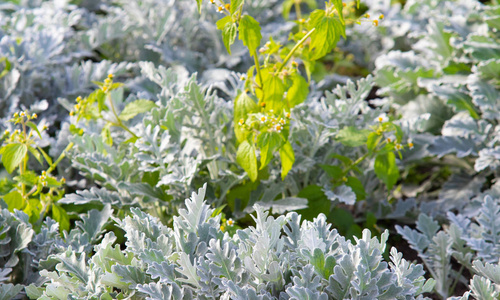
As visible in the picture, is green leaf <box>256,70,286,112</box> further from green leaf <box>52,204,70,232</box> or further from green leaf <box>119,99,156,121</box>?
green leaf <box>52,204,70,232</box>

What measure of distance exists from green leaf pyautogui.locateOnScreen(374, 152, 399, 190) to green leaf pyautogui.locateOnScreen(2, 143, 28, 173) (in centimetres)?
139

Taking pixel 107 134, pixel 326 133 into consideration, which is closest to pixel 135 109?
pixel 107 134

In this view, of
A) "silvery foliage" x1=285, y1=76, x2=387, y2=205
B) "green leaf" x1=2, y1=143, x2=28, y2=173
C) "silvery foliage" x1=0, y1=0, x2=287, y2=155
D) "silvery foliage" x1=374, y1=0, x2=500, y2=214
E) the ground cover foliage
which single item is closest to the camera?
the ground cover foliage

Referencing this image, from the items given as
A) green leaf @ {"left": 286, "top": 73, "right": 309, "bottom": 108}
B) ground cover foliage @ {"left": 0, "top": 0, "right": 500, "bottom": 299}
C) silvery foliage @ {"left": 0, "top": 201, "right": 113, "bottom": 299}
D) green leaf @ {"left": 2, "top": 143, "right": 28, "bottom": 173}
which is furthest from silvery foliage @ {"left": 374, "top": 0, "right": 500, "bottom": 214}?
green leaf @ {"left": 2, "top": 143, "right": 28, "bottom": 173}

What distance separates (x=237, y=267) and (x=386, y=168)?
92cm

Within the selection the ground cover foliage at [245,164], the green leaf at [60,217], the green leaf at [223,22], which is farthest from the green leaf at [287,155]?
the green leaf at [60,217]

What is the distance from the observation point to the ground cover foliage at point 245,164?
1476 millimetres

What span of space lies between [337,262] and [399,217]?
1137 millimetres

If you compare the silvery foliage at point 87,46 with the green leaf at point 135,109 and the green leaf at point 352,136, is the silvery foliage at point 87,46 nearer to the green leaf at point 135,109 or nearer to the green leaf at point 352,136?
the green leaf at point 135,109

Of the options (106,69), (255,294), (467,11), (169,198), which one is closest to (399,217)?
(169,198)

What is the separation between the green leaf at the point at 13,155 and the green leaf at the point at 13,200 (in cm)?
22

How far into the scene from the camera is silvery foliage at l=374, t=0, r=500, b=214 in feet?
8.16

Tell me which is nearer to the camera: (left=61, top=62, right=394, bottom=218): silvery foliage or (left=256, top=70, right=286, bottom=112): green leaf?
(left=256, top=70, right=286, bottom=112): green leaf

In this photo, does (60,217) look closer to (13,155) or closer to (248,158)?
(13,155)
